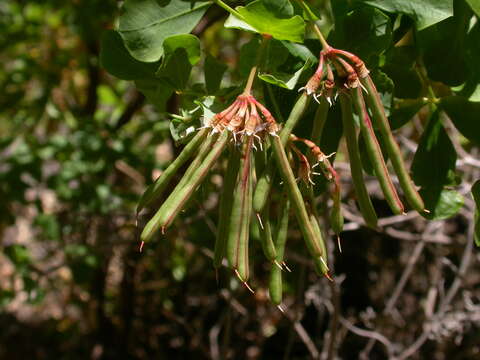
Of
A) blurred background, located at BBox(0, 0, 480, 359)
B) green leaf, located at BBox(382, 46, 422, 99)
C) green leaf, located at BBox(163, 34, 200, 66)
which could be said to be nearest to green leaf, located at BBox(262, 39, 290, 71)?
green leaf, located at BBox(163, 34, 200, 66)

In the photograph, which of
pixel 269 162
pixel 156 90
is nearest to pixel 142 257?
pixel 156 90

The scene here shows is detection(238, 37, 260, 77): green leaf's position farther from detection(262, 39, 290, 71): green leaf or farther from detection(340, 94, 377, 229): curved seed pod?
detection(340, 94, 377, 229): curved seed pod

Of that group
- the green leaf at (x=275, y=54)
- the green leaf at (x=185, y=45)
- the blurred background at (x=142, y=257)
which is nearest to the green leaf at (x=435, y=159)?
the green leaf at (x=275, y=54)

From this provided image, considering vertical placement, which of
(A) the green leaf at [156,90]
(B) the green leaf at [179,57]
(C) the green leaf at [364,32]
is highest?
(C) the green leaf at [364,32]

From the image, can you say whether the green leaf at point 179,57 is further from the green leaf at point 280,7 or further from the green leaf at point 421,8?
the green leaf at point 421,8

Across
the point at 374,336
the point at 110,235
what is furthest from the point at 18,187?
the point at 374,336

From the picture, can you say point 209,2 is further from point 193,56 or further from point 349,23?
point 349,23

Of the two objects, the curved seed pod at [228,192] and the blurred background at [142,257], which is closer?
the curved seed pod at [228,192]
